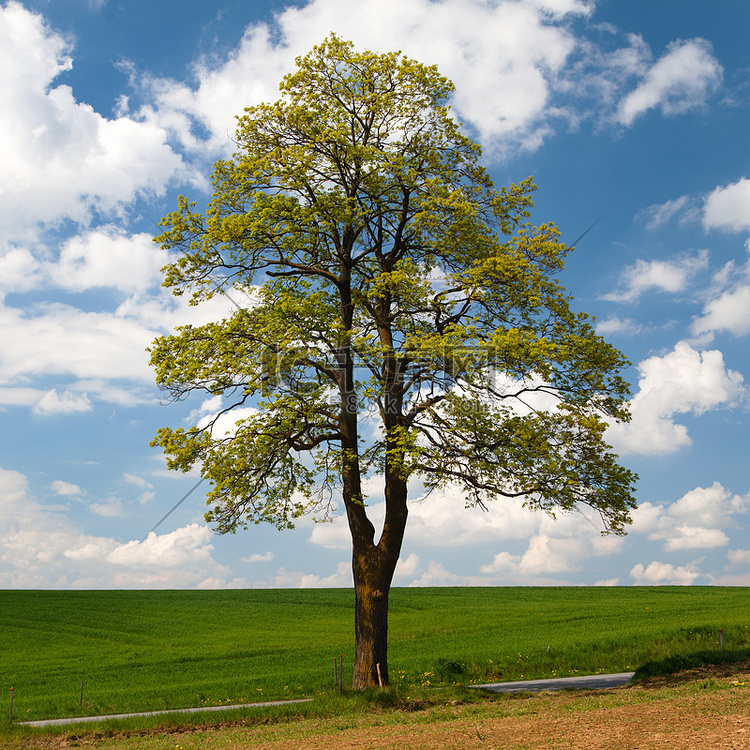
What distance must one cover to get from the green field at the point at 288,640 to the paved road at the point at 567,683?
1379 mm

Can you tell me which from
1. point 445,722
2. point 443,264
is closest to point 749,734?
point 445,722

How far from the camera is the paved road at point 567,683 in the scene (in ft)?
58.7

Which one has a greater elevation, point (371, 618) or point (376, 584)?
point (376, 584)

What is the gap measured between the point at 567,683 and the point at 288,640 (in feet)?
63.4

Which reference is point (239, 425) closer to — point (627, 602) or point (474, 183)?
point (474, 183)

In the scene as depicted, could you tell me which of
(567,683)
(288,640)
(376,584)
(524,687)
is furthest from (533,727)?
(288,640)

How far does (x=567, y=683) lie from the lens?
19406 mm

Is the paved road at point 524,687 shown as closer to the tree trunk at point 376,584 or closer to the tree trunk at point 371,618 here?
the tree trunk at point 371,618

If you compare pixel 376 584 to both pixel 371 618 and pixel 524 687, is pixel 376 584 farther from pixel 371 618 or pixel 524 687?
pixel 524 687

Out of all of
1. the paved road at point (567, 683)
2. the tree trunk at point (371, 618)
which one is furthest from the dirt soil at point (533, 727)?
the tree trunk at point (371, 618)

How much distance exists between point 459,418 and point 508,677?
11.0m

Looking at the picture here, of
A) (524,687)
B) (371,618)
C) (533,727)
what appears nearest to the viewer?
(533,727)

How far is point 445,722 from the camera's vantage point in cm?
1235

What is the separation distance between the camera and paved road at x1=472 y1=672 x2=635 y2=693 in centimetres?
1790
